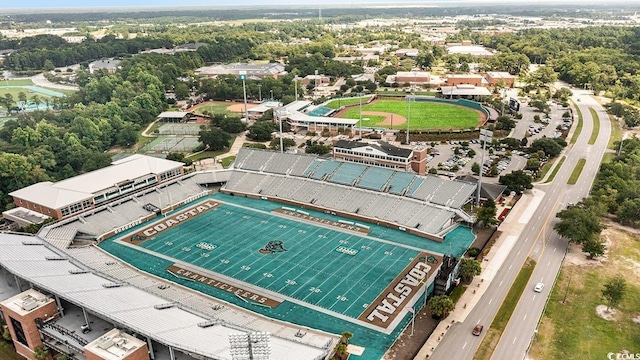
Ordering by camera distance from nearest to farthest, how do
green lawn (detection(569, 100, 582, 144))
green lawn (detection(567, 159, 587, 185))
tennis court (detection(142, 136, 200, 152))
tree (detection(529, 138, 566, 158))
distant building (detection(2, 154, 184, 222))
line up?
distant building (detection(2, 154, 184, 222)) → green lawn (detection(567, 159, 587, 185)) → tree (detection(529, 138, 566, 158)) → green lawn (detection(569, 100, 582, 144)) → tennis court (detection(142, 136, 200, 152))

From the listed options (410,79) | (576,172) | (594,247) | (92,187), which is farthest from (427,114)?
(92,187)

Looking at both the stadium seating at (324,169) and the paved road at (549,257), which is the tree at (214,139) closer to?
the stadium seating at (324,169)

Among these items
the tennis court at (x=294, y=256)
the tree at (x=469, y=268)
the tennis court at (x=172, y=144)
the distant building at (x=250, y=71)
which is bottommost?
the tennis court at (x=294, y=256)

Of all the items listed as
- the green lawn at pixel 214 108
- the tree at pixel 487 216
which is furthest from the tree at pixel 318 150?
the green lawn at pixel 214 108

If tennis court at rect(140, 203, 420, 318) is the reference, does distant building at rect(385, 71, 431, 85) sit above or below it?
above

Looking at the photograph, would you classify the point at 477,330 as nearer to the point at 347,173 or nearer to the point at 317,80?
the point at 347,173

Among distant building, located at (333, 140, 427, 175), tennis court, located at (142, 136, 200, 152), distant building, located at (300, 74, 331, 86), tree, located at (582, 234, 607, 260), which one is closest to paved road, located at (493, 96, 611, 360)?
tree, located at (582, 234, 607, 260)

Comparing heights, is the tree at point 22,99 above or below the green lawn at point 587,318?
above

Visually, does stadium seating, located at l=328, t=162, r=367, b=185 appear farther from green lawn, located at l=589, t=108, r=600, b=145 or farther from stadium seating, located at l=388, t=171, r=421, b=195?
green lawn, located at l=589, t=108, r=600, b=145
